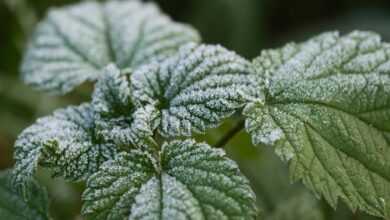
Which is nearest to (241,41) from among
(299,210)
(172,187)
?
(299,210)

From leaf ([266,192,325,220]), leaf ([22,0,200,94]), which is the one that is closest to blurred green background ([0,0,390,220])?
leaf ([266,192,325,220])

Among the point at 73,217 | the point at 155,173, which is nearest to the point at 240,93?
the point at 155,173

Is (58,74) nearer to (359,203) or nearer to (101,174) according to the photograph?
(101,174)

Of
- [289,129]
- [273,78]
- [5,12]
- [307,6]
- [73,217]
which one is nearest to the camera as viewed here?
[289,129]

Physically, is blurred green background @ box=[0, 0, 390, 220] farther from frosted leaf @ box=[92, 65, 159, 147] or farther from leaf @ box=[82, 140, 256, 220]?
leaf @ box=[82, 140, 256, 220]

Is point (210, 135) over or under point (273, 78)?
over

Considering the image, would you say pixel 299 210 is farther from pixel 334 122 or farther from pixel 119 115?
pixel 119 115
